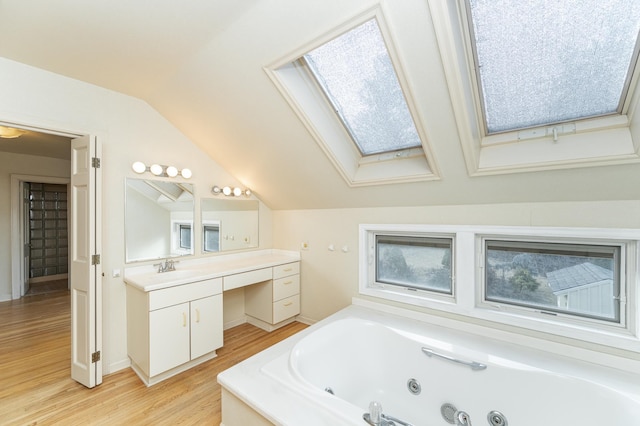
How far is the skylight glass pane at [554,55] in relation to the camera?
122cm

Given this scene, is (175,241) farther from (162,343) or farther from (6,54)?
(6,54)

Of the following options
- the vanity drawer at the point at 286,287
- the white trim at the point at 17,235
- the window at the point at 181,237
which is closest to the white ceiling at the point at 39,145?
the white trim at the point at 17,235

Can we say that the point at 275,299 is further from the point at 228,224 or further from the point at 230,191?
the point at 230,191

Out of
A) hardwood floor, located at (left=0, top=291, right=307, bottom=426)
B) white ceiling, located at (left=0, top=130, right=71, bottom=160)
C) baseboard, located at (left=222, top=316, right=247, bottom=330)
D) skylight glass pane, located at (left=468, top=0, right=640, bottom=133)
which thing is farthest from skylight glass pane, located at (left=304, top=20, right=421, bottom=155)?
white ceiling, located at (left=0, top=130, right=71, bottom=160)

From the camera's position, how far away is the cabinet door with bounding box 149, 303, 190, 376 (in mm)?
2121

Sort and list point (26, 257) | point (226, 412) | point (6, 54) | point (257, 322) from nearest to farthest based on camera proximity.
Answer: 1. point (226, 412)
2. point (6, 54)
3. point (257, 322)
4. point (26, 257)

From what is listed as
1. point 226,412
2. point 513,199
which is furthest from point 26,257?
point 513,199

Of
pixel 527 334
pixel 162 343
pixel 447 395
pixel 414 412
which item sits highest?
pixel 527 334

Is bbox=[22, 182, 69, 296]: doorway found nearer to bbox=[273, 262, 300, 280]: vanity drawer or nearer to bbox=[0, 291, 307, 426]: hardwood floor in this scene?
bbox=[0, 291, 307, 426]: hardwood floor

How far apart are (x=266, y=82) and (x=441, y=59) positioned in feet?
3.67

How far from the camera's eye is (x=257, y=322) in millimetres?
3279

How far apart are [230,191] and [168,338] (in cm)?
162

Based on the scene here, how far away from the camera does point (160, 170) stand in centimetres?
257

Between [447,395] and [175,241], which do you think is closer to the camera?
[447,395]
